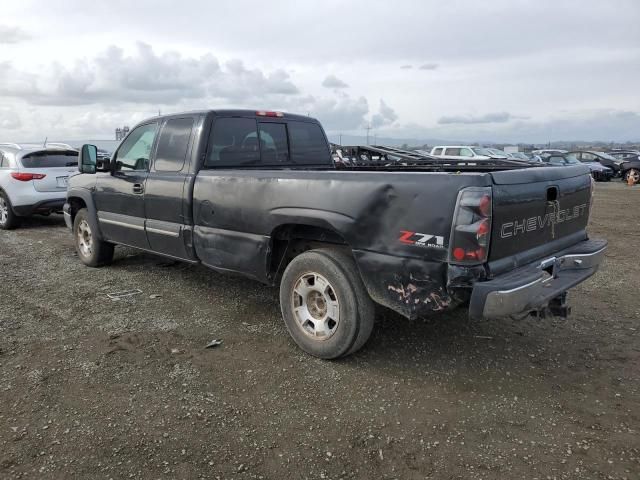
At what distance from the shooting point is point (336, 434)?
2973mm

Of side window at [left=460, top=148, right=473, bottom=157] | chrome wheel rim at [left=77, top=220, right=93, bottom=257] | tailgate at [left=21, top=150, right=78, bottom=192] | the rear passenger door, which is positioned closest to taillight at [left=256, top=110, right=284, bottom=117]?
the rear passenger door

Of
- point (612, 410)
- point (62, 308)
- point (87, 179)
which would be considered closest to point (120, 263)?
point (87, 179)

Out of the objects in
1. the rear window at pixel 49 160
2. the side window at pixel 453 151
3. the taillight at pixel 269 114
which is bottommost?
the rear window at pixel 49 160

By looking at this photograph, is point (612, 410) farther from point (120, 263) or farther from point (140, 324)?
point (120, 263)

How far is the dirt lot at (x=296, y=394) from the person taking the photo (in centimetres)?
272

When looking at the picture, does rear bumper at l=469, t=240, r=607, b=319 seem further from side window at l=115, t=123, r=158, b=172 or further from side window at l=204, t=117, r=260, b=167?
side window at l=115, t=123, r=158, b=172

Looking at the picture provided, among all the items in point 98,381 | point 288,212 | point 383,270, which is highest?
point 288,212

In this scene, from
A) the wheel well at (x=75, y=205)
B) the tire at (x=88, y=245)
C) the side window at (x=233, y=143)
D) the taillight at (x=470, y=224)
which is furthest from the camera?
the wheel well at (x=75, y=205)

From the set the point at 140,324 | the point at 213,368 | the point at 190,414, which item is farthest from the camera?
the point at 140,324

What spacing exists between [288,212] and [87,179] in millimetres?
3730

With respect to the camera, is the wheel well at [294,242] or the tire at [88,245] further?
the tire at [88,245]

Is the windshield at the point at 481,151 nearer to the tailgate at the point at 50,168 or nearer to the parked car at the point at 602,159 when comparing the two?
the parked car at the point at 602,159

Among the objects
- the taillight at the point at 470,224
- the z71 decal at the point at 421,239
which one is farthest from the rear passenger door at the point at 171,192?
the taillight at the point at 470,224

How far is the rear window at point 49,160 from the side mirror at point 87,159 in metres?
4.44
